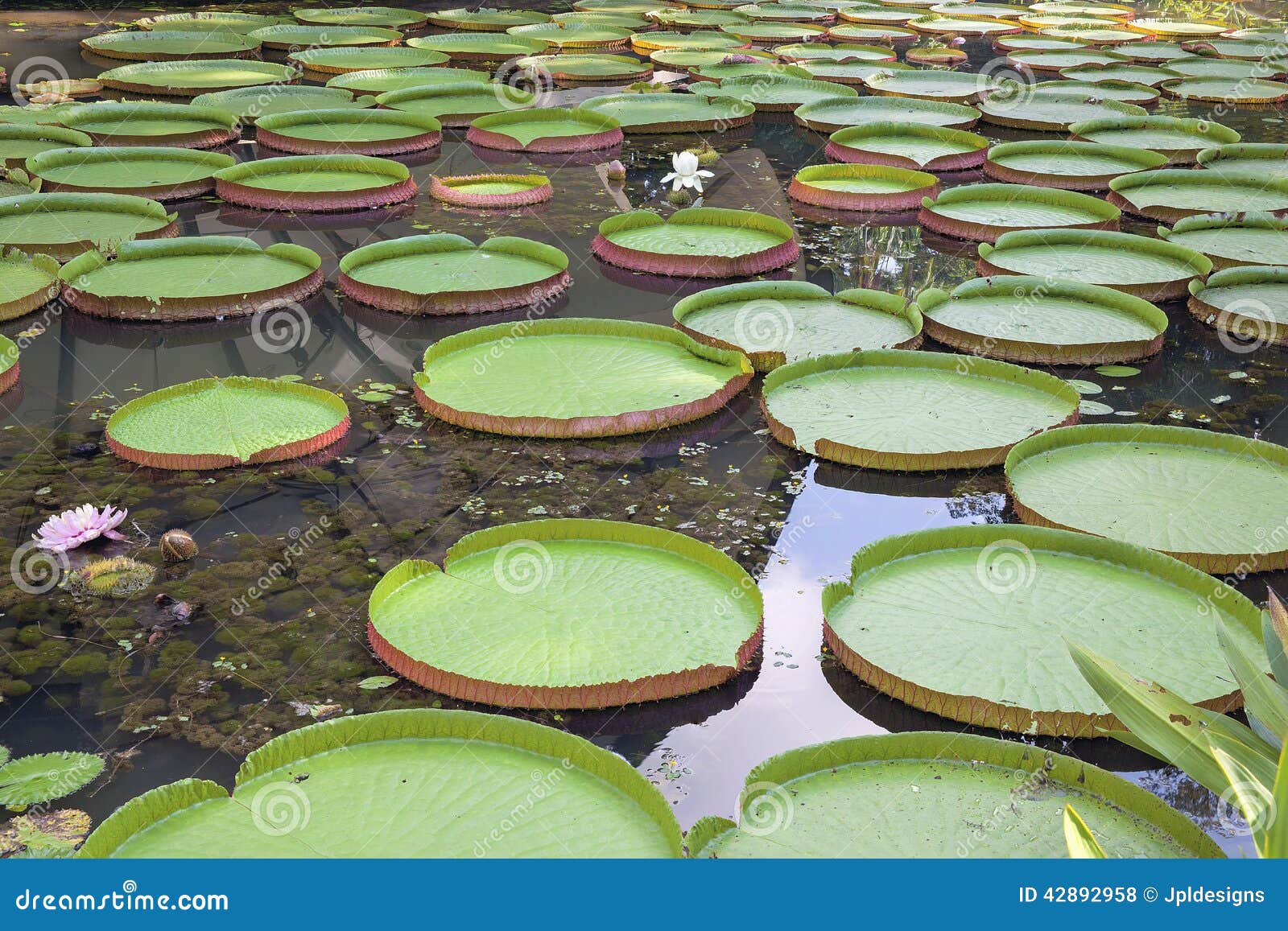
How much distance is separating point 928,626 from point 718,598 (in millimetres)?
533

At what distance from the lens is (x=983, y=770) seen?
2.57 m

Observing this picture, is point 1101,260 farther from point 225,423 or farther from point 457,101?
point 457,101

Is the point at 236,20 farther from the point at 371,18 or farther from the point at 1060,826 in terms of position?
the point at 1060,826

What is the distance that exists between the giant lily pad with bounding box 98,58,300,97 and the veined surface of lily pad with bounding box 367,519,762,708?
7432mm

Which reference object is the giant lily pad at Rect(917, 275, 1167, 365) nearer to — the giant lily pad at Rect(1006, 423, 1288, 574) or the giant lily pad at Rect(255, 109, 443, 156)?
the giant lily pad at Rect(1006, 423, 1288, 574)

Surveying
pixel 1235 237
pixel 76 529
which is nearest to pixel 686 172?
pixel 1235 237

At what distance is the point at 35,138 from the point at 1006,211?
5904 mm

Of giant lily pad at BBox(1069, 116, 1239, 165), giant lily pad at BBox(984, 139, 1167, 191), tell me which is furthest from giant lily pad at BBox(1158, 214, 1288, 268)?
giant lily pad at BBox(1069, 116, 1239, 165)

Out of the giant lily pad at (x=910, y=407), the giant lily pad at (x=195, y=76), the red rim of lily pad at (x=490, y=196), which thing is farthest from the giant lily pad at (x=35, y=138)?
the giant lily pad at (x=910, y=407)

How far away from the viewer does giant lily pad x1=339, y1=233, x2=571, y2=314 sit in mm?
5430

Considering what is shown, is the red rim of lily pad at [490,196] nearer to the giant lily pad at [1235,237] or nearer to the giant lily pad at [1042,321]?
the giant lily pad at [1042,321]

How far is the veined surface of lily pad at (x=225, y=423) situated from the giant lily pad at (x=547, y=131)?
4.16 meters

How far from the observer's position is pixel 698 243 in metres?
6.19

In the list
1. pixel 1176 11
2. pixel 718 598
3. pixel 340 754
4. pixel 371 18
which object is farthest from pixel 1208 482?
pixel 1176 11
